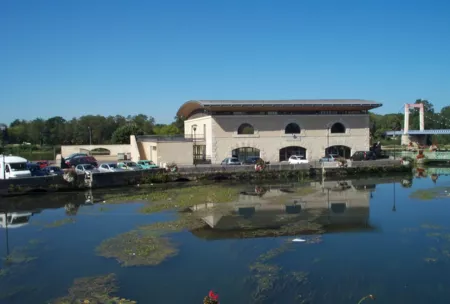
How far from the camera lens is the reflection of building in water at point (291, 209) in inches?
765

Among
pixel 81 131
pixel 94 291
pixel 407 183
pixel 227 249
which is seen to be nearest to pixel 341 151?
pixel 407 183

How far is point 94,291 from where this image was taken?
1140cm

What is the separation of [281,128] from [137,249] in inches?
1206

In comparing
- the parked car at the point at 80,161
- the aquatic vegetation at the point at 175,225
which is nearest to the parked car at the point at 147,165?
the parked car at the point at 80,161

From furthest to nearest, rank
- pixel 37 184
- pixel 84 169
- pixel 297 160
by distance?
pixel 297 160
pixel 84 169
pixel 37 184

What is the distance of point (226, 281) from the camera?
39.8 ft

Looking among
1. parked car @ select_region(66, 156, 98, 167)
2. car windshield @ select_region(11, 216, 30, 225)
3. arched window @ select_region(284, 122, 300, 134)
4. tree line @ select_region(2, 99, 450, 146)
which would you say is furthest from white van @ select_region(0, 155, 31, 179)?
tree line @ select_region(2, 99, 450, 146)

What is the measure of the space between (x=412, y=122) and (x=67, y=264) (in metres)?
123

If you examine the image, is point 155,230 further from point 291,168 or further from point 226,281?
point 291,168

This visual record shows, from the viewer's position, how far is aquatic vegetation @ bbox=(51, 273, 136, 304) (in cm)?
1076

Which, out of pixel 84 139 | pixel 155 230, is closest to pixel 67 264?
pixel 155 230

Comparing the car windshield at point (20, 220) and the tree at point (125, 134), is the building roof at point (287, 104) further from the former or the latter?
the tree at point (125, 134)

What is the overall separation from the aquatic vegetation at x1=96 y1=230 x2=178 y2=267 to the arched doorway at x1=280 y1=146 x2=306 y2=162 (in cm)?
2888

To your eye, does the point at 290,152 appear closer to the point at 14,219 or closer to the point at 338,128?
the point at 338,128
